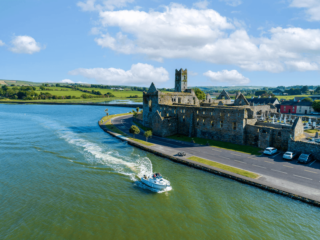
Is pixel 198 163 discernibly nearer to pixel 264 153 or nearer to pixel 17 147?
pixel 264 153

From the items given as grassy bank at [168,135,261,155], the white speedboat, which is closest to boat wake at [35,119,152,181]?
the white speedboat

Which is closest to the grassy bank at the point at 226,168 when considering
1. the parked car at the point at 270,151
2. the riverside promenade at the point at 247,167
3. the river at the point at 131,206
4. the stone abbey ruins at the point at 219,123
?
the riverside promenade at the point at 247,167

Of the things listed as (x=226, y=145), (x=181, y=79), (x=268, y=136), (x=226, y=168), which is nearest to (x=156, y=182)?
(x=226, y=168)

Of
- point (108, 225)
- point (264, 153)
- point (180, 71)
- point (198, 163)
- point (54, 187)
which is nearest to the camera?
point (108, 225)

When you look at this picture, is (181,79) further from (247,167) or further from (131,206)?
(131,206)

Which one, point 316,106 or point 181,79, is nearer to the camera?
point 316,106

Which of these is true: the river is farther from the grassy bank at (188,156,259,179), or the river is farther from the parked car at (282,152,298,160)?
the parked car at (282,152,298,160)

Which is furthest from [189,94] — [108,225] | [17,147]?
[108,225]
